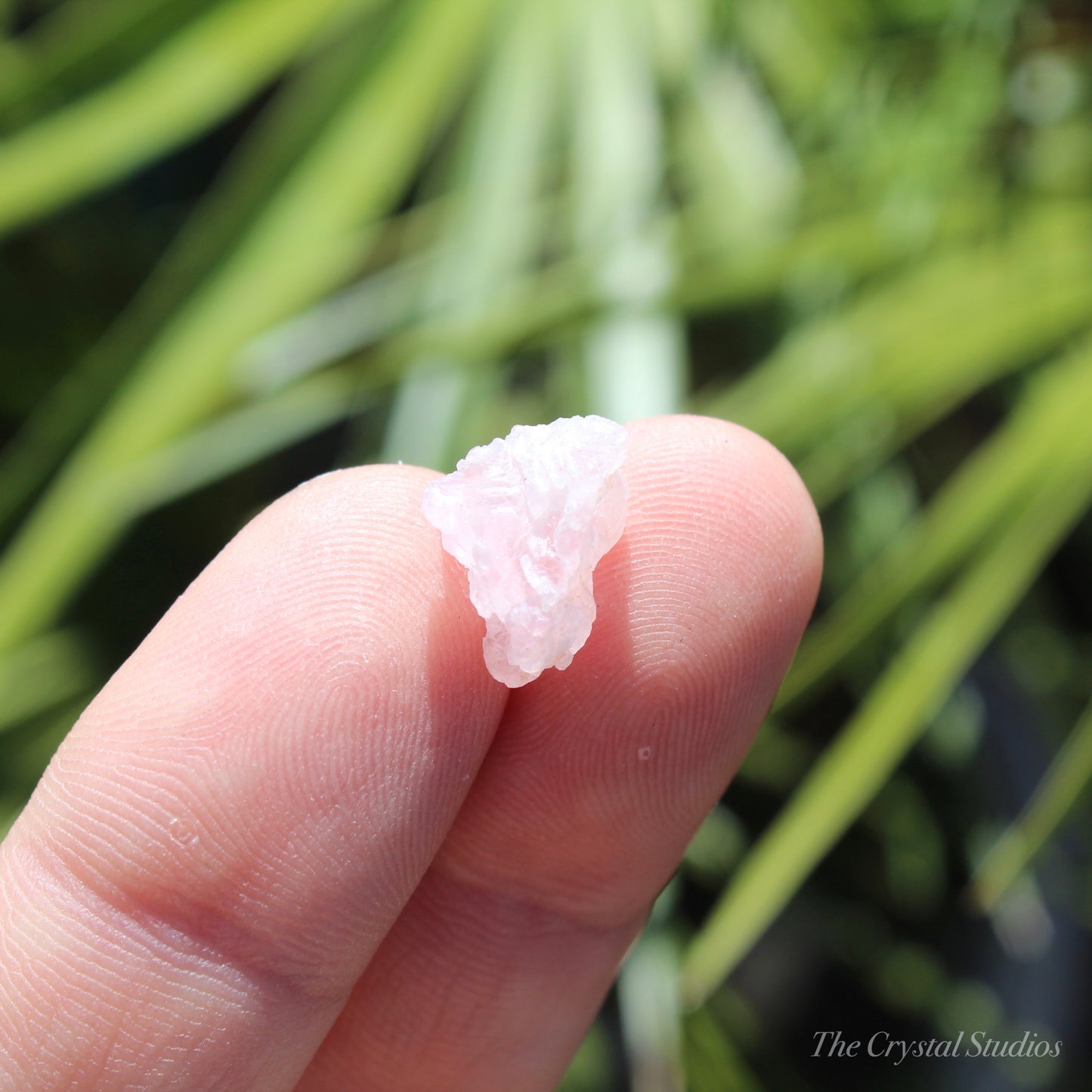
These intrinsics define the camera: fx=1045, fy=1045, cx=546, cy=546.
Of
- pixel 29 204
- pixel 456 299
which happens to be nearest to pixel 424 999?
pixel 456 299

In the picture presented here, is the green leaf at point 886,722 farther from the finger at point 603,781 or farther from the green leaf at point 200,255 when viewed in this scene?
the green leaf at point 200,255

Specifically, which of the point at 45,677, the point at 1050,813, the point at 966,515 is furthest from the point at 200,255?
the point at 1050,813

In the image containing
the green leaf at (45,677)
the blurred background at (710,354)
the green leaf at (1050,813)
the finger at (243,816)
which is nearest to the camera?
the finger at (243,816)

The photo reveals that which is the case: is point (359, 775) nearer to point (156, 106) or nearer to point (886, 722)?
point (886, 722)

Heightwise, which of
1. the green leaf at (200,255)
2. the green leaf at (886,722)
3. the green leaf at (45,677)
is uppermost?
the green leaf at (200,255)

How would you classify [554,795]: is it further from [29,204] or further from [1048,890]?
[1048,890]

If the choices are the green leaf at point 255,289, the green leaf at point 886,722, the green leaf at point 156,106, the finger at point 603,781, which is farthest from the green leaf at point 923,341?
the green leaf at point 156,106
